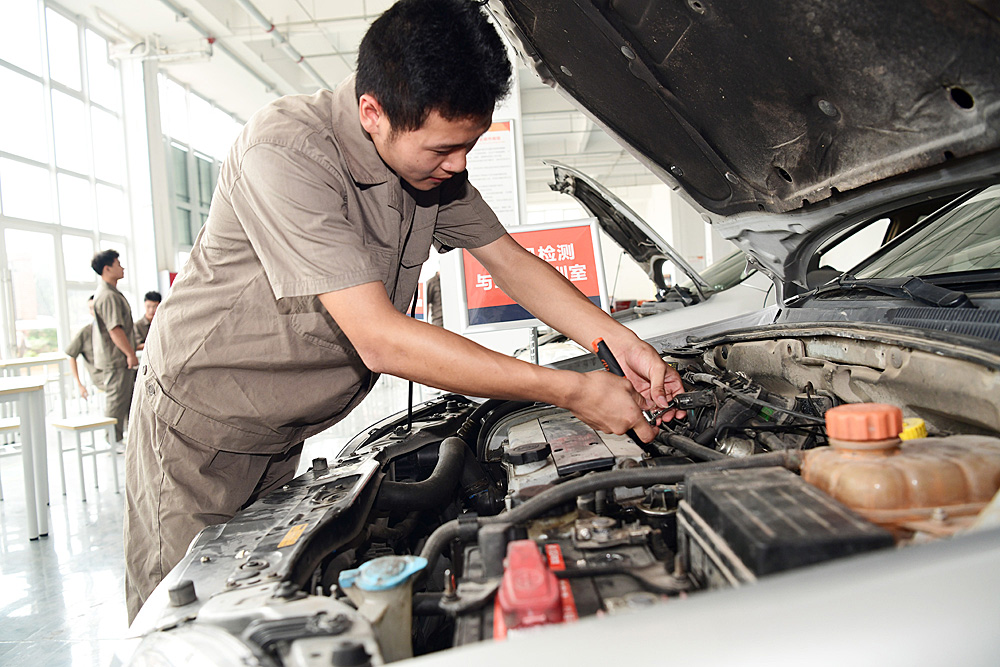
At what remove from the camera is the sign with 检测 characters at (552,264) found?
3393 mm

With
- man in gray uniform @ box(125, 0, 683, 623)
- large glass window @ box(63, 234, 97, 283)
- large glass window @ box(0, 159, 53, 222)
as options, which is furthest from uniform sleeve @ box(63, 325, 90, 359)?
man in gray uniform @ box(125, 0, 683, 623)

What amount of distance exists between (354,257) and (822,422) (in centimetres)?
90

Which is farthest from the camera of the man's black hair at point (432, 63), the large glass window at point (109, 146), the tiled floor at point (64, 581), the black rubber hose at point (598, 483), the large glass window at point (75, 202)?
the large glass window at point (109, 146)

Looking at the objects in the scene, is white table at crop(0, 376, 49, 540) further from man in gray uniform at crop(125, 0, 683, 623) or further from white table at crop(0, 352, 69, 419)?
man in gray uniform at crop(125, 0, 683, 623)

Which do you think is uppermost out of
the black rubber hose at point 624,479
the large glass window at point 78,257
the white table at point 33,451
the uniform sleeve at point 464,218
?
the large glass window at point 78,257

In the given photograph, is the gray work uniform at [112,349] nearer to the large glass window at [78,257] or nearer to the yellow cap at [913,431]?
the large glass window at [78,257]

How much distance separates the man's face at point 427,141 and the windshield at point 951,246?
1.07 m

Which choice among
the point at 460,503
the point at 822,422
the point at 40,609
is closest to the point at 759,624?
the point at 822,422

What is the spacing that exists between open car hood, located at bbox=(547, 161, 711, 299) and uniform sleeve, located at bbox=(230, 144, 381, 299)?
193 cm

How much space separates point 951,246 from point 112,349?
19.9 feet

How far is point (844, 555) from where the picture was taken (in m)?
0.64

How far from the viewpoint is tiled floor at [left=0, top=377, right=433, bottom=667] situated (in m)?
2.38

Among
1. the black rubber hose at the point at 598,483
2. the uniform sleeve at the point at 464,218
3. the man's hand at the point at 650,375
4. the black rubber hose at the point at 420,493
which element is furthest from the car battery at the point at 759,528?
the uniform sleeve at the point at 464,218

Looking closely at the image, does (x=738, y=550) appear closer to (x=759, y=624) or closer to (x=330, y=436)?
(x=759, y=624)
